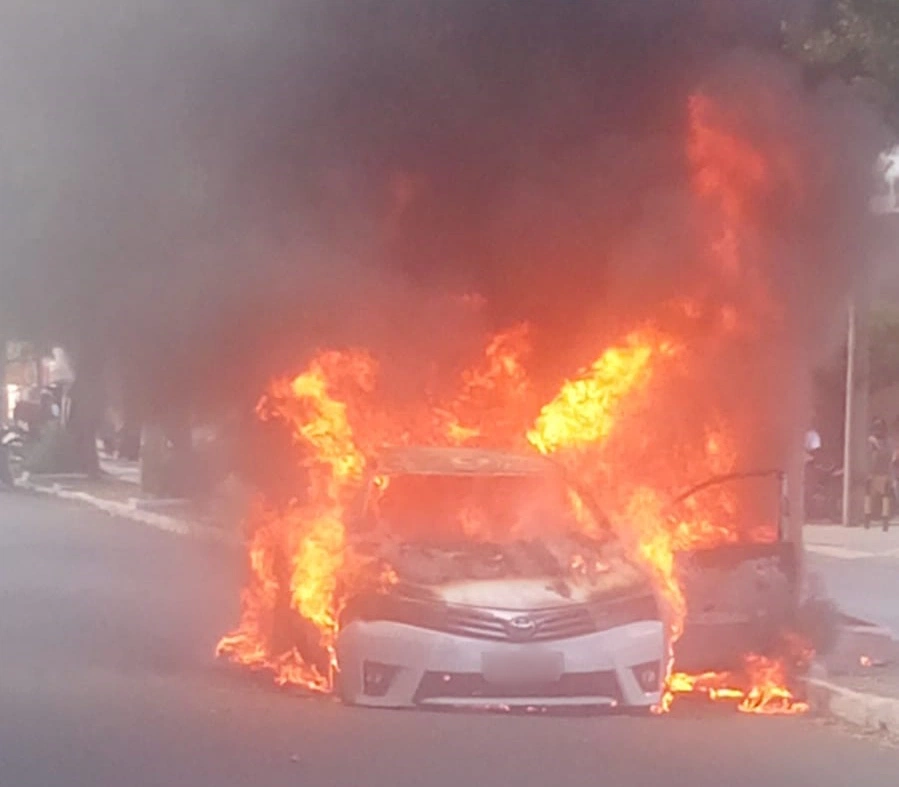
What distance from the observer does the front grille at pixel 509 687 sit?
31.7ft

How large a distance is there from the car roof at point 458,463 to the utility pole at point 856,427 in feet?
42.3

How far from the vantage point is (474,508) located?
1102cm

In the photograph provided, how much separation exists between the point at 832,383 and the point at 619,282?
1240cm

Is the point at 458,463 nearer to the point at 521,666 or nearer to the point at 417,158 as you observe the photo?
the point at 521,666

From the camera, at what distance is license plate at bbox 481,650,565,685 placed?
9648 mm

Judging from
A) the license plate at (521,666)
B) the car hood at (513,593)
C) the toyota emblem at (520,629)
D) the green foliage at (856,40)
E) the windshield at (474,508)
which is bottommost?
the license plate at (521,666)

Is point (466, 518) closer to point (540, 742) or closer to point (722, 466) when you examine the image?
point (540, 742)

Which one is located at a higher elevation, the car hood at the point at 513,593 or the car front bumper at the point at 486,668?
the car hood at the point at 513,593

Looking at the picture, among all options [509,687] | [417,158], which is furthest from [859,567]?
[509,687]

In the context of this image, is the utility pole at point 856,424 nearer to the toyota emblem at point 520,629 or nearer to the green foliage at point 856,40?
the green foliage at point 856,40

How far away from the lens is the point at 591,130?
1480 centimetres

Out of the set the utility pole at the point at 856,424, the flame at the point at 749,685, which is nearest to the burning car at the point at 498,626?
the flame at the point at 749,685

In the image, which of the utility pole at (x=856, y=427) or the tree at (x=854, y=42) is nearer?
the tree at (x=854, y=42)

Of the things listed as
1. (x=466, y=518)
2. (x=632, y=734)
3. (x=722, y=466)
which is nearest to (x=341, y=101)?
(x=722, y=466)
